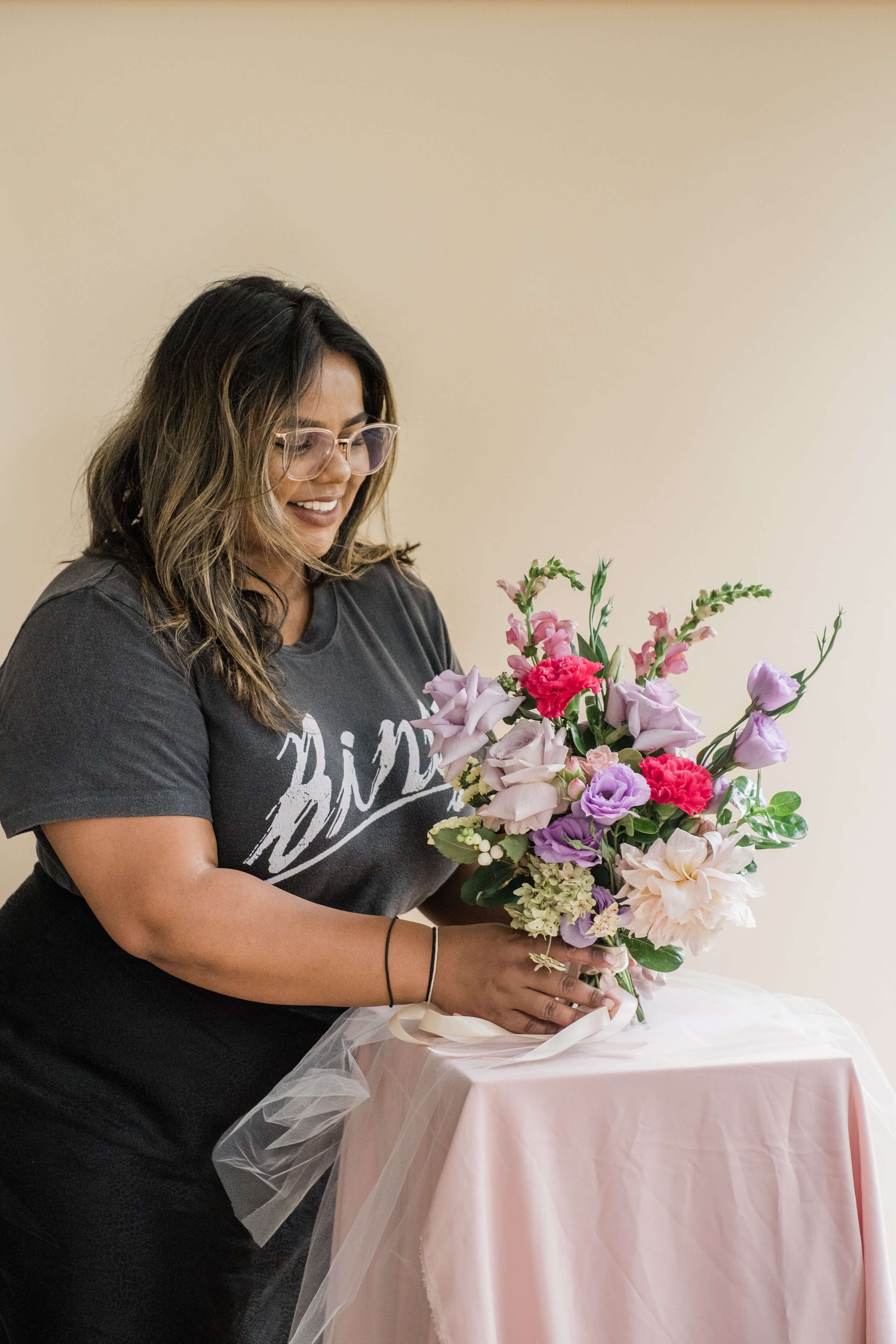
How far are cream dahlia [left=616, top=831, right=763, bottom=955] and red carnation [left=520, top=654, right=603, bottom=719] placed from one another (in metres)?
0.16

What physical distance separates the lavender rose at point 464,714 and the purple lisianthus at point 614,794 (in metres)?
0.14

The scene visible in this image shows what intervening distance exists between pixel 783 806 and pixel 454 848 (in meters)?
0.35

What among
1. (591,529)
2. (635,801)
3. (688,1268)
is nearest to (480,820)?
(635,801)

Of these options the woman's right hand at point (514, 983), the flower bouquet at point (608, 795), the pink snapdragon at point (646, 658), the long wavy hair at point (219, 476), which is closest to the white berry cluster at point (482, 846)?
the flower bouquet at point (608, 795)

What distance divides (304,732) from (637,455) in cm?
89

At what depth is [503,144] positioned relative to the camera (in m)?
1.82

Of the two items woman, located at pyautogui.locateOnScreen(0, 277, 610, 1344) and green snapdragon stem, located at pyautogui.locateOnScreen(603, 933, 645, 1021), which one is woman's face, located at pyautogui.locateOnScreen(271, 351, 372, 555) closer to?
woman, located at pyautogui.locateOnScreen(0, 277, 610, 1344)

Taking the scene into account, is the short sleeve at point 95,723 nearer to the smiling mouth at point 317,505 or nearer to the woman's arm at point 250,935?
the woman's arm at point 250,935

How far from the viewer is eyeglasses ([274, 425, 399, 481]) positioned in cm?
136

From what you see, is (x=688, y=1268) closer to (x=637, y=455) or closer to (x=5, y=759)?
(x=5, y=759)

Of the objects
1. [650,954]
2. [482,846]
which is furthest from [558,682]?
[650,954]

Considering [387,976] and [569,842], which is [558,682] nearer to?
[569,842]
